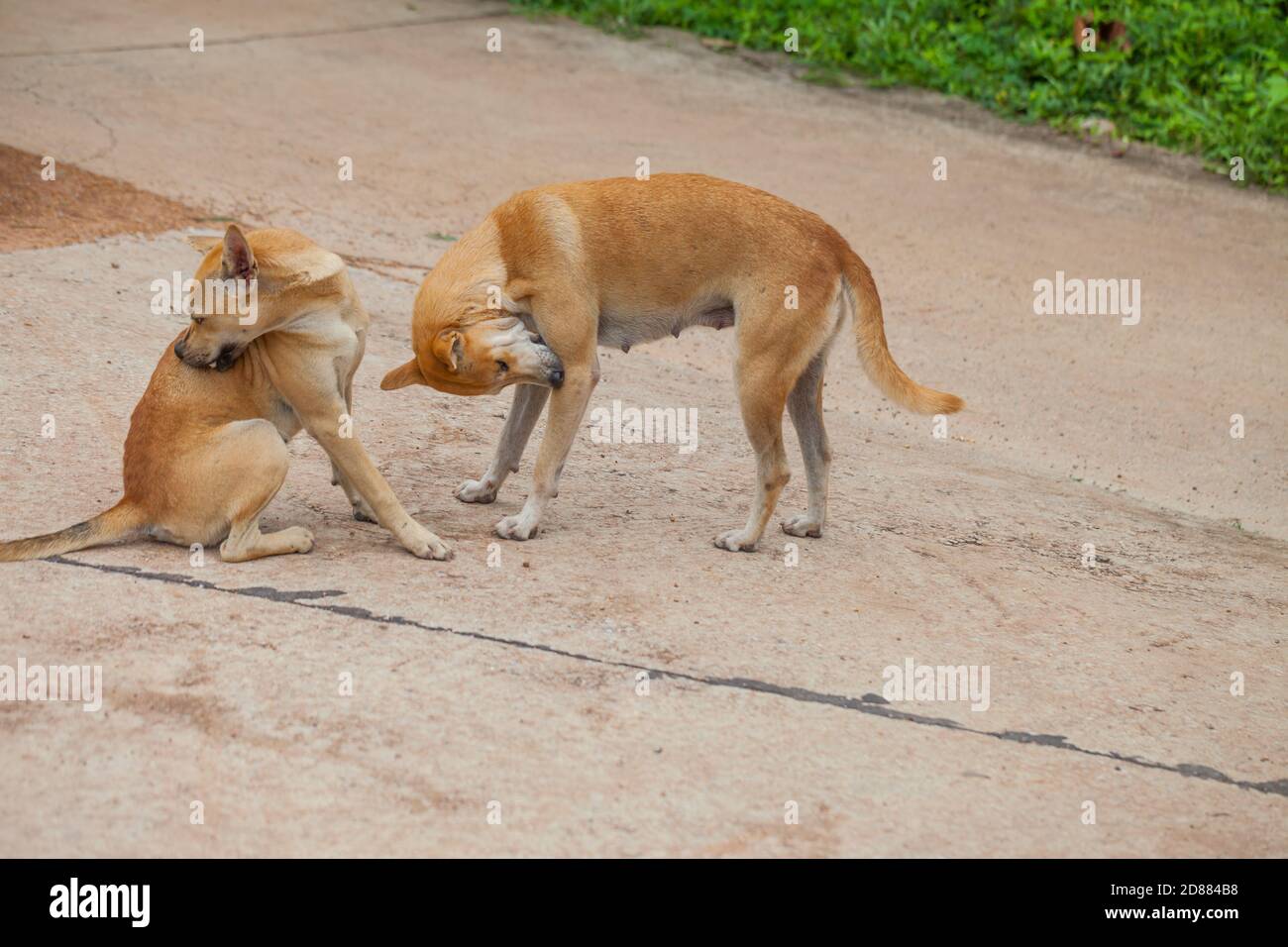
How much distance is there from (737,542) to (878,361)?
913 millimetres

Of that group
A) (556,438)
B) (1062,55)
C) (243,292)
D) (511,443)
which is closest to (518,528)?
(556,438)

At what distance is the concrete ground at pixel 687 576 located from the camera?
3.84 meters

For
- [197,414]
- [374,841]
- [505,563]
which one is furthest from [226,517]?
[374,841]

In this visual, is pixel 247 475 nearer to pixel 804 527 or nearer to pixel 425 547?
pixel 425 547

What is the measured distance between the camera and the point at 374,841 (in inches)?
140

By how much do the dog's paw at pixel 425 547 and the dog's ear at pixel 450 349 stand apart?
62 centimetres

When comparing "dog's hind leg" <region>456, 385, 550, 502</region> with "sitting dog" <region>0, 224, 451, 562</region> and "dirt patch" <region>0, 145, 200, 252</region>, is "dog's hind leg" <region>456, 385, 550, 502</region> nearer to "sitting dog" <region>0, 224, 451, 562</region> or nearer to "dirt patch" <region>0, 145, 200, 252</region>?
"sitting dog" <region>0, 224, 451, 562</region>

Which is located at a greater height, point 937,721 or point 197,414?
point 197,414

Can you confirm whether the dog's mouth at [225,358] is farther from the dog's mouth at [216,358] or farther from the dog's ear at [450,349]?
the dog's ear at [450,349]

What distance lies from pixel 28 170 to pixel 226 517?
17.6ft

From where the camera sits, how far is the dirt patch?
8.24m

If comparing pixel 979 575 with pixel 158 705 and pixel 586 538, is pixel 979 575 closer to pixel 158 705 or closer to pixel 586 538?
pixel 586 538

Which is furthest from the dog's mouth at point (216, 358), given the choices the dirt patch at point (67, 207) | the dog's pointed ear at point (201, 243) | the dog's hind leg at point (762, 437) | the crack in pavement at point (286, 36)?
the crack in pavement at point (286, 36)

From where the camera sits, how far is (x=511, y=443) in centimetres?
588
